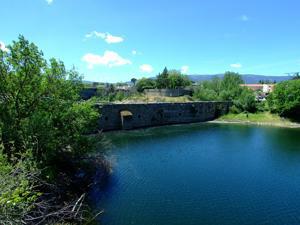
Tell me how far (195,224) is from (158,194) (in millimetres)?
3855

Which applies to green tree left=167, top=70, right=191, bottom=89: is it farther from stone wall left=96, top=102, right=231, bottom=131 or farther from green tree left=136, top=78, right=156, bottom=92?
stone wall left=96, top=102, right=231, bottom=131

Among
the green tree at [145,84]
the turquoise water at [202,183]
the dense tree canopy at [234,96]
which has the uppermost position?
the green tree at [145,84]

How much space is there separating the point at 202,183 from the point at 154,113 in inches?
1088

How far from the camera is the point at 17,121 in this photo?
13.8m

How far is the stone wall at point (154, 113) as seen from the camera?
131 ft

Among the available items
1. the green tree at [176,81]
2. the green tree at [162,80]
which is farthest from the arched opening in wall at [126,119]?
the green tree at [162,80]

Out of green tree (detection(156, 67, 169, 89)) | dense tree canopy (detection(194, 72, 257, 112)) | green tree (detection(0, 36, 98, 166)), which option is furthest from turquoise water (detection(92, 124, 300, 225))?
green tree (detection(156, 67, 169, 89))

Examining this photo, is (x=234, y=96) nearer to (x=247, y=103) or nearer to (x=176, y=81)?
(x=247, y=103)

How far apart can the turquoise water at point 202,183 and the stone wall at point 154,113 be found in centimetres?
689

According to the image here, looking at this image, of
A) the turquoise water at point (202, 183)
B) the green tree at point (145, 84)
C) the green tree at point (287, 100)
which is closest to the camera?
the turquoise water at point (202, 183)

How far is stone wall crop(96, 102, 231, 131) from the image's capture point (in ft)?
131

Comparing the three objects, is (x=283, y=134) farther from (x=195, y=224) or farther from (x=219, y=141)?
(x=195, y=224)

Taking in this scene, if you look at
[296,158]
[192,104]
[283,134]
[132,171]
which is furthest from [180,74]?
[132,171]

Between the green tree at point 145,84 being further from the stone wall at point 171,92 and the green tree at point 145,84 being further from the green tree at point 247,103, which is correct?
the green tree at point 247,103
